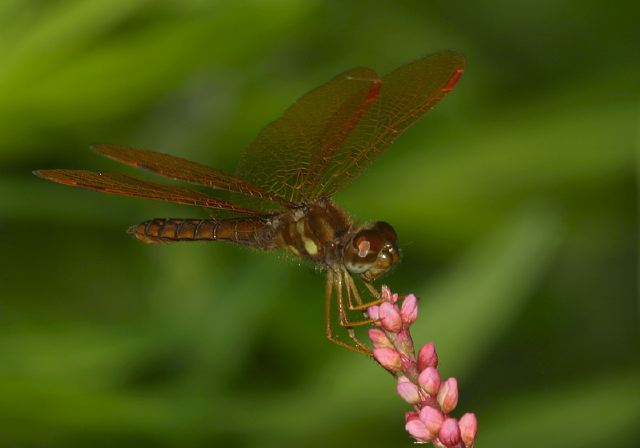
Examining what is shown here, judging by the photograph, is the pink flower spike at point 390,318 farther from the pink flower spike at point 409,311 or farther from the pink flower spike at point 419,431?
the pink flower spike at point 419,431

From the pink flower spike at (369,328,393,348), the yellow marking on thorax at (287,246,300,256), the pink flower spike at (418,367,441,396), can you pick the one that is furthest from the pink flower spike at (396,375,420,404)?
the yellow marking on thorax at (287,246,300,256)

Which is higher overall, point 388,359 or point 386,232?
point 386,232

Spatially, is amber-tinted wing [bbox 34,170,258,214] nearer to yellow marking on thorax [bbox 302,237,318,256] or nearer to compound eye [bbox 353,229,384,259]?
yellow marking on thorax [bbox 302,237,318,256]

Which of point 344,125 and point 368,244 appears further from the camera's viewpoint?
point 344,125

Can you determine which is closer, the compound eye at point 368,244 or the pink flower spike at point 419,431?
the pink flower spike at point 419,431

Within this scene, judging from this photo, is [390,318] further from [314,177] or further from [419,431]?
[314,177]

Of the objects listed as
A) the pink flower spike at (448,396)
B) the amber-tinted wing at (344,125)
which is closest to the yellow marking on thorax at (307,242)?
the amber-tinted wing at (344,125)

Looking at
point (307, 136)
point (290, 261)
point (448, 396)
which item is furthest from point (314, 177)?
point (448, 396)
